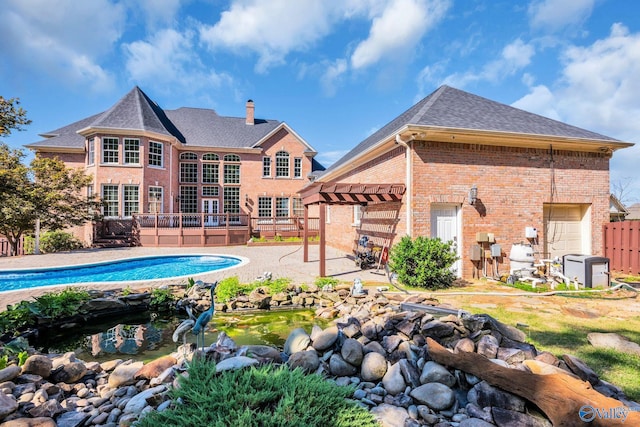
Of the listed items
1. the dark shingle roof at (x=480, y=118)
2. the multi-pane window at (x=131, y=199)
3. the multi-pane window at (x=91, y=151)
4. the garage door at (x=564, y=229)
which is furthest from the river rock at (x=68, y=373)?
the multi-pane window at (x=91, y=151)

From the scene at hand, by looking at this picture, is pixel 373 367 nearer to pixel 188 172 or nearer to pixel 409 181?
pixel 409 181

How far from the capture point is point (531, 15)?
9000mm

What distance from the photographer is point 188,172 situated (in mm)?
24000

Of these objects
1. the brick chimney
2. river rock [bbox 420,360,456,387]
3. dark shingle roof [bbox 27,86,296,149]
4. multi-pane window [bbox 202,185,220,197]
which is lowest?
river rock [bbox 420,360,456,387]

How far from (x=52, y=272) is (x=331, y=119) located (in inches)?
701

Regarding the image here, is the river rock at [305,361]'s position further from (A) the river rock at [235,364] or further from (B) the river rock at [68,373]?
(B) the river rock at [68,373]

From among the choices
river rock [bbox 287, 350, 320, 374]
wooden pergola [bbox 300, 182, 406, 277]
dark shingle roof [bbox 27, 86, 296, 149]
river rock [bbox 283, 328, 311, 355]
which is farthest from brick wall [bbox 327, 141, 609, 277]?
dark shingle roof [bbox 27, 86, 296, 149]

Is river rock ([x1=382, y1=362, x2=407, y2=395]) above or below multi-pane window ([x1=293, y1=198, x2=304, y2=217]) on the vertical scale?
below

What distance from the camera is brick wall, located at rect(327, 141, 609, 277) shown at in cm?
863

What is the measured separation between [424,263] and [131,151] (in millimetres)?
19931

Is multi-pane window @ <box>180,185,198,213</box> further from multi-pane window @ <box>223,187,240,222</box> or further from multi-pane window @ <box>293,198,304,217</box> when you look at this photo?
multi-pane window @ <box>293,198,304,217</box>

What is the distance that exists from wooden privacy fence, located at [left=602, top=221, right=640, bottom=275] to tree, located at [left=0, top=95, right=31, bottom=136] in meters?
19.0

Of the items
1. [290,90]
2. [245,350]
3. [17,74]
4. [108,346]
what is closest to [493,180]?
[245,350]

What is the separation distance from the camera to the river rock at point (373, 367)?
3.14m
